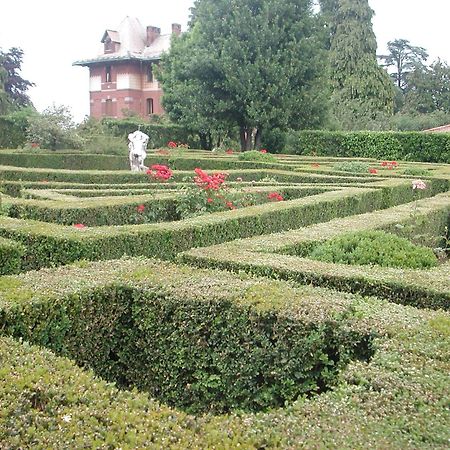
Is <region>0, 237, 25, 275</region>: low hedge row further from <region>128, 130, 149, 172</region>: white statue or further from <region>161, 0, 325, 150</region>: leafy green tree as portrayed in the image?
<region>161, 0, 325, 150</region>: leafy green tree

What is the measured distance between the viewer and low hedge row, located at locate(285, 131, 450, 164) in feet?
89.6

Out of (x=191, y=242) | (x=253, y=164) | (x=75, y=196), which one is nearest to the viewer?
(x=191, y=242)

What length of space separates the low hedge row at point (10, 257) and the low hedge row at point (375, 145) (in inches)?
919

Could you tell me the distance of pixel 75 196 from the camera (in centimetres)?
1109

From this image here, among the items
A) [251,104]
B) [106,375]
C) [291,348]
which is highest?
[251,104]

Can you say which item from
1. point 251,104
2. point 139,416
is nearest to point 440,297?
point 139,416

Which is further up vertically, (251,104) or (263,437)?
(251,104)

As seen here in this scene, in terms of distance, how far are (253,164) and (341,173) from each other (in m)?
3.98

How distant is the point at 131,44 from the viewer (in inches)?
1930

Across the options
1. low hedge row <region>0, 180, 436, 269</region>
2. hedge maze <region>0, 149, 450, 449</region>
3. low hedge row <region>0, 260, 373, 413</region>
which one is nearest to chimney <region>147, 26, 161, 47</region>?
low hedge row <region>0, 180, 436, 269</region>

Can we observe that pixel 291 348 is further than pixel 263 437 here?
Yes

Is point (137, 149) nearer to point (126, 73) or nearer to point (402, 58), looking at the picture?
point (126, 73)

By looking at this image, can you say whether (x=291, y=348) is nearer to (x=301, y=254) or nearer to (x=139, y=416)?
(x=139, y=416)

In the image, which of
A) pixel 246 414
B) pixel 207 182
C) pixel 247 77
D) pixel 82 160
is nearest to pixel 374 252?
pixel 246 414
